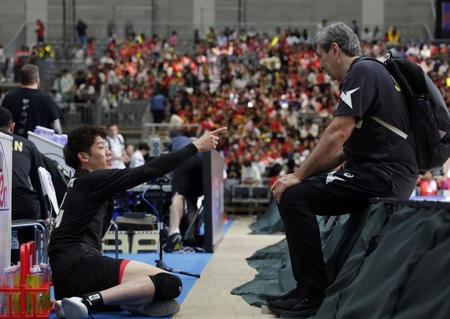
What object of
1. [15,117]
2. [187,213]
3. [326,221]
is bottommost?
[187,213]

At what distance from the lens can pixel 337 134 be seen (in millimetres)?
5949

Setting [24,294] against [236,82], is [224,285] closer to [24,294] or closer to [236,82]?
[24,294]

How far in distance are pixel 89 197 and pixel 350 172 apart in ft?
5.51

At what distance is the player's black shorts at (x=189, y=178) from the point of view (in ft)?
40.2

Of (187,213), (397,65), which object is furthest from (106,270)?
(187,213)

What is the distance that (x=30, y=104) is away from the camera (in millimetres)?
10703

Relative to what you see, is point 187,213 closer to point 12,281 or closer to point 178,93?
point 12,281

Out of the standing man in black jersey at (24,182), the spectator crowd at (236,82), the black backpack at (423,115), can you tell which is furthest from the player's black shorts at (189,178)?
the spectator crowd at (236,82)

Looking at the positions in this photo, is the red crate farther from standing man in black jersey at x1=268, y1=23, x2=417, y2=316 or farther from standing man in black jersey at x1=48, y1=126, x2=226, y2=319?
standing man in black jersey at x1=268, y1=23, x2=417, y2=316

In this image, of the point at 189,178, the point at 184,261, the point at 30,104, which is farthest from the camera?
the point at 189,178

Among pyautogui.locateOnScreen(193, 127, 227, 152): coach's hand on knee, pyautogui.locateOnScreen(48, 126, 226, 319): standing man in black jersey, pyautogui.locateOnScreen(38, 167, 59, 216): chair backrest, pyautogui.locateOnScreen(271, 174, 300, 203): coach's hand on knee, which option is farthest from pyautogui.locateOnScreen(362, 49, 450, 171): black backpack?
pyautogui.locateOnScreen(38, 167, 59, 216): chair backrest

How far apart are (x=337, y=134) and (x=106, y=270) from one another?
5.58ft

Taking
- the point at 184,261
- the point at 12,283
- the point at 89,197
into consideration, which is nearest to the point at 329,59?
the point at 89,197

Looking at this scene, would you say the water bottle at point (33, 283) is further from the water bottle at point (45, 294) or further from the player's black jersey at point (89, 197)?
the player's black jersey at point (89, 197)
